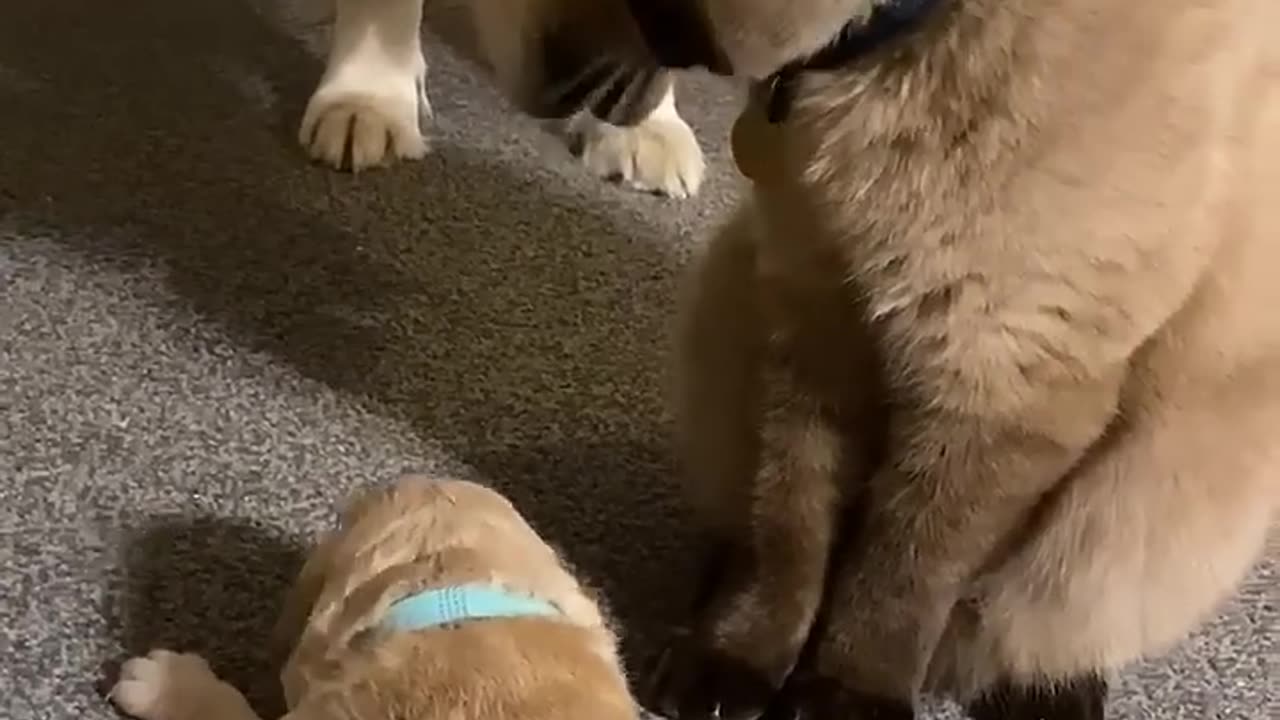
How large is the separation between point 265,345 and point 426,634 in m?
0.58

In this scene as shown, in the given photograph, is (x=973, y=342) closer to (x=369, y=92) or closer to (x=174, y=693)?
(x=174, y=693)

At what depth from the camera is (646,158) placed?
1.73 metres

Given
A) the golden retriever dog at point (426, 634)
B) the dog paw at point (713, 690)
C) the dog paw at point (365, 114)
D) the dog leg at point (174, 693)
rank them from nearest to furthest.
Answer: the golden retriever dog at point (426, 634) < the dog leg at point (174, 693) < the dog paw at point (713, 690) < the dog paw at point (365, 114)

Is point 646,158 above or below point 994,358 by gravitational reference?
below

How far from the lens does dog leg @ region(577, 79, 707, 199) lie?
1.73 metres

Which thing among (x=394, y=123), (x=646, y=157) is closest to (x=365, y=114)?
(x=394, y=123)

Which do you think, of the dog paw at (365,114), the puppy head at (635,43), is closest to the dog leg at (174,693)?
the puppy head at (635,43)

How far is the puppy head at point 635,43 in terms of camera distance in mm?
979

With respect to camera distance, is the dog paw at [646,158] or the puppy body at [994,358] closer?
the puppy body at [994,358]

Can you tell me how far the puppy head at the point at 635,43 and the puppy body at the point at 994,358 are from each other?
0.04ft

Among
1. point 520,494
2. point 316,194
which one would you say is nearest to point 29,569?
point 520,494

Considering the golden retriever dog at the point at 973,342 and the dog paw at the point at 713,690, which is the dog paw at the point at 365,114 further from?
the dog paw at the point at 713,690

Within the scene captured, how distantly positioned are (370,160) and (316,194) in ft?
0.24

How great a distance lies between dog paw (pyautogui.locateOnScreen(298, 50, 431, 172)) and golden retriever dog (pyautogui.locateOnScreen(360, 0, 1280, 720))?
0.59 m
